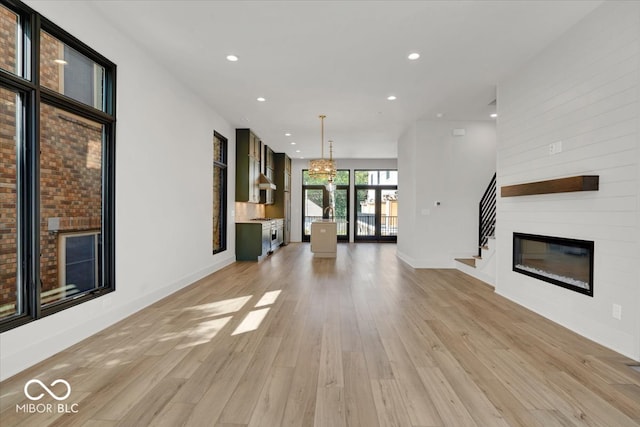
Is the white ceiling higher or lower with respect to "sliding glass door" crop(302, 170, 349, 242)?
higher

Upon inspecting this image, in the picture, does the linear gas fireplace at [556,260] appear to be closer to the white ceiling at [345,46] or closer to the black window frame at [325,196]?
the white ceiling at [345,46]

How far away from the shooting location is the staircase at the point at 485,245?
537 cm

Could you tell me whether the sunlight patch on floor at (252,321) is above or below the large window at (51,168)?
below

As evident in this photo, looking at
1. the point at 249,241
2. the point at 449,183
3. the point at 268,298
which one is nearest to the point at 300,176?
the point at 249,241

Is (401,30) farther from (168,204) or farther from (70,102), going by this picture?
(168,204)

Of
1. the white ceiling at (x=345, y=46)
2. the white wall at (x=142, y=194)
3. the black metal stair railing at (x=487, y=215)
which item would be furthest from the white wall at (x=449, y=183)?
the white wall at (x=142, y=194)

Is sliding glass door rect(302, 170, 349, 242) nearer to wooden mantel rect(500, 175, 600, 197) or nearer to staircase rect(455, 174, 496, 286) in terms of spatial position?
staircase rect(455, 174, 496, 286)

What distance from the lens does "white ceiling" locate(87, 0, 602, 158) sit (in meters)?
3.07

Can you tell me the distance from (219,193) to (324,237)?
2885 mm

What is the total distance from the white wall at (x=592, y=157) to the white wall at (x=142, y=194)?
4.76m

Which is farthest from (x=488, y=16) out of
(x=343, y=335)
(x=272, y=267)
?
(x=272, y=267)

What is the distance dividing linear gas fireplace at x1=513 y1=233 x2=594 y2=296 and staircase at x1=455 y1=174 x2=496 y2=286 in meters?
1.07

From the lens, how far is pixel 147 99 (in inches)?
157

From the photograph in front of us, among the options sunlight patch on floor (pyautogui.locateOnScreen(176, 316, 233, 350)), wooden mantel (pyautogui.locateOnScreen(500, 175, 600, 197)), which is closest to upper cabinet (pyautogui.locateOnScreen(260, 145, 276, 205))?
sunlight patch on floor (pyautogui.locateOnScreen(176, 316, 233, 350))
